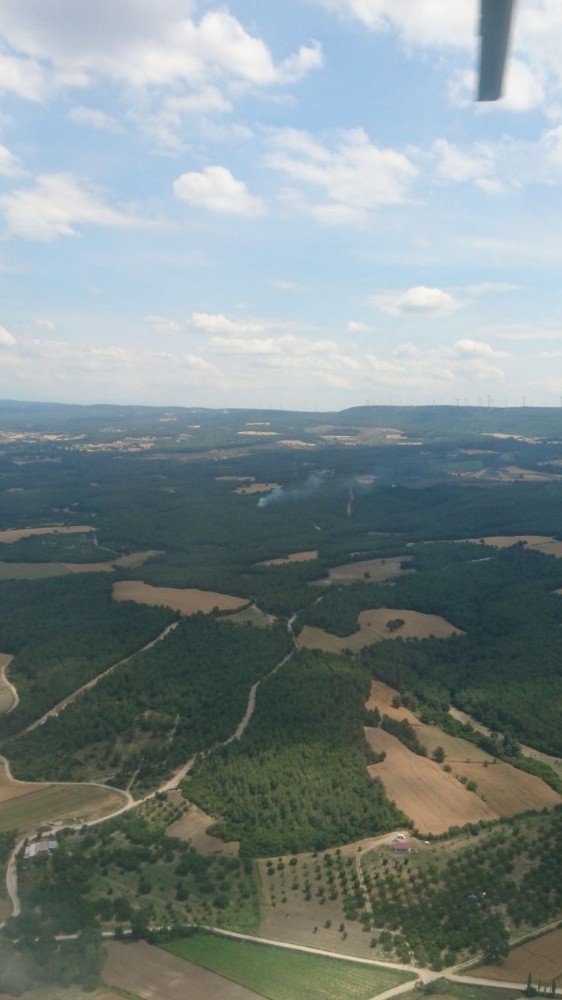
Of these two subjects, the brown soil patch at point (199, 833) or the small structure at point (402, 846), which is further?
the brown soil patch at point (199, 833)

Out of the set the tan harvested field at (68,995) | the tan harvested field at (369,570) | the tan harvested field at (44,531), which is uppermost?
the tan harvested field at (44,531)

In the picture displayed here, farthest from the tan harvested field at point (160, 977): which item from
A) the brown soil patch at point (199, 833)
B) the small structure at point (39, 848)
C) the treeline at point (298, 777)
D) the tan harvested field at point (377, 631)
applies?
the tan harvested field at point (377, 631)

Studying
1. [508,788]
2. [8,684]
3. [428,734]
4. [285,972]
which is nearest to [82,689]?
[8,684]

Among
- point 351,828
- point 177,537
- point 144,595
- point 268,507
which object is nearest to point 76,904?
point 351,828

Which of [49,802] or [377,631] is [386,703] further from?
[49,802]

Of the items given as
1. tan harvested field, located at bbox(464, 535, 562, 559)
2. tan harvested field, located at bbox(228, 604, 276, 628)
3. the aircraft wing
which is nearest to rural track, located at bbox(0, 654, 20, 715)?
tan harvested field, located at bbox(228, 604, 276, 628)

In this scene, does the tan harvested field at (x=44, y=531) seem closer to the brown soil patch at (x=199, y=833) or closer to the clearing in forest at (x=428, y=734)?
the clearing in forest at (x=428, y=734)

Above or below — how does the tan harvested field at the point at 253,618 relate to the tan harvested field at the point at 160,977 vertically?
above
